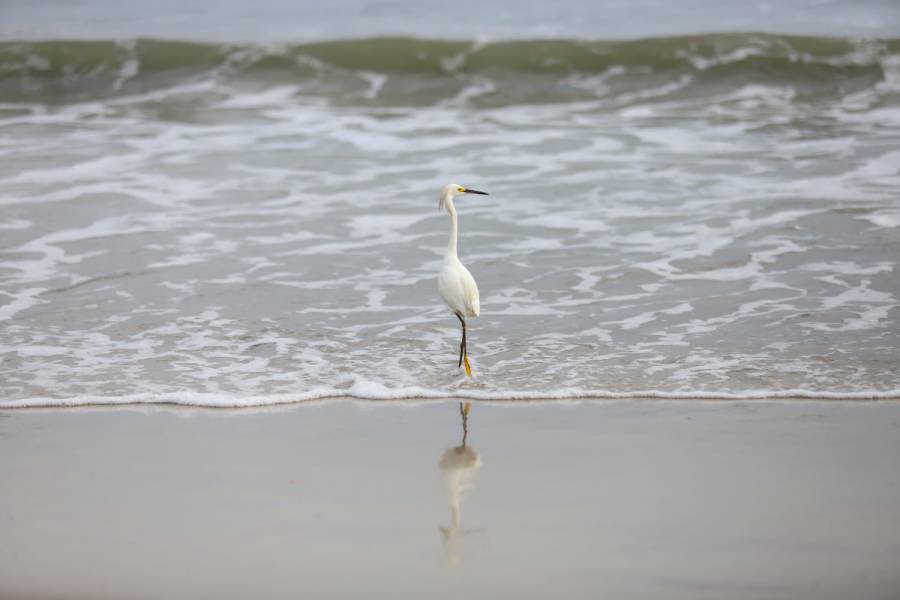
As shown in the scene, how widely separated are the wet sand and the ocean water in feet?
1.13

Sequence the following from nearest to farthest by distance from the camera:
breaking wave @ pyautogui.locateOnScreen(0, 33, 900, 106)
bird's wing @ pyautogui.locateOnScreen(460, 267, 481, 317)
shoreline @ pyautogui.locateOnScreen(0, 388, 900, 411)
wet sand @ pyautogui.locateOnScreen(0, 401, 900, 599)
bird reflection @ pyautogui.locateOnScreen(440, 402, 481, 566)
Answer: wet sand @ pyautogui.locateOnScreen(0, 401, 900, 599)
bird reflection @ pyautogui.locateOnScreen(440, 402, 481, 566)
shoreline @ pyautogui.locateOnScreen(0, 388, 900, 411)
bird's wing @ pyautogui.locateOnScreen(460, 267, 481, 317)
breaking wave @ pyautogui.locateOnScreen(0, 33, 900, 106)

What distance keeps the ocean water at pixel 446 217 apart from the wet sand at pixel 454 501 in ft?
1.13

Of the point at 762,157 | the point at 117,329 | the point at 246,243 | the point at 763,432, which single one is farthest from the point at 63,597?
the point at 762,157

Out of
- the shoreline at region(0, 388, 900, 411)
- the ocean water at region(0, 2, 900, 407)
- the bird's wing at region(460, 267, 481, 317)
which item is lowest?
the shoreline at region(0, 388, 900, 411)

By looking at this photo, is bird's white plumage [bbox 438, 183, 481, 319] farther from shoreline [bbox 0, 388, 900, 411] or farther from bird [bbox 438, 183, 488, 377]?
shoreline [bbox 0, 388, 900, 411]

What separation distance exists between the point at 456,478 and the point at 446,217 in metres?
4.39

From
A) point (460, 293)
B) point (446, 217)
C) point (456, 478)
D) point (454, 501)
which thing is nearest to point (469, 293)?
point (460, 293)

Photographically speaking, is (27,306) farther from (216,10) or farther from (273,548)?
(216,10)

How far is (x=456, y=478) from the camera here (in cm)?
371

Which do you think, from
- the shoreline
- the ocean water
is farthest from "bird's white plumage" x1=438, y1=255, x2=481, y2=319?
the shoreline

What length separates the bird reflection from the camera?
127 inches

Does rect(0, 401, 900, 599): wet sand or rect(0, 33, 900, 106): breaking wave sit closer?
rect(0, 401, 900, 599): wet sand

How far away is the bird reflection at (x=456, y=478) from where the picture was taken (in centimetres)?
321

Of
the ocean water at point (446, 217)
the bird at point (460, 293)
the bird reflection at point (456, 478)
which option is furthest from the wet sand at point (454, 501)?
the bird at point (460, 293)
